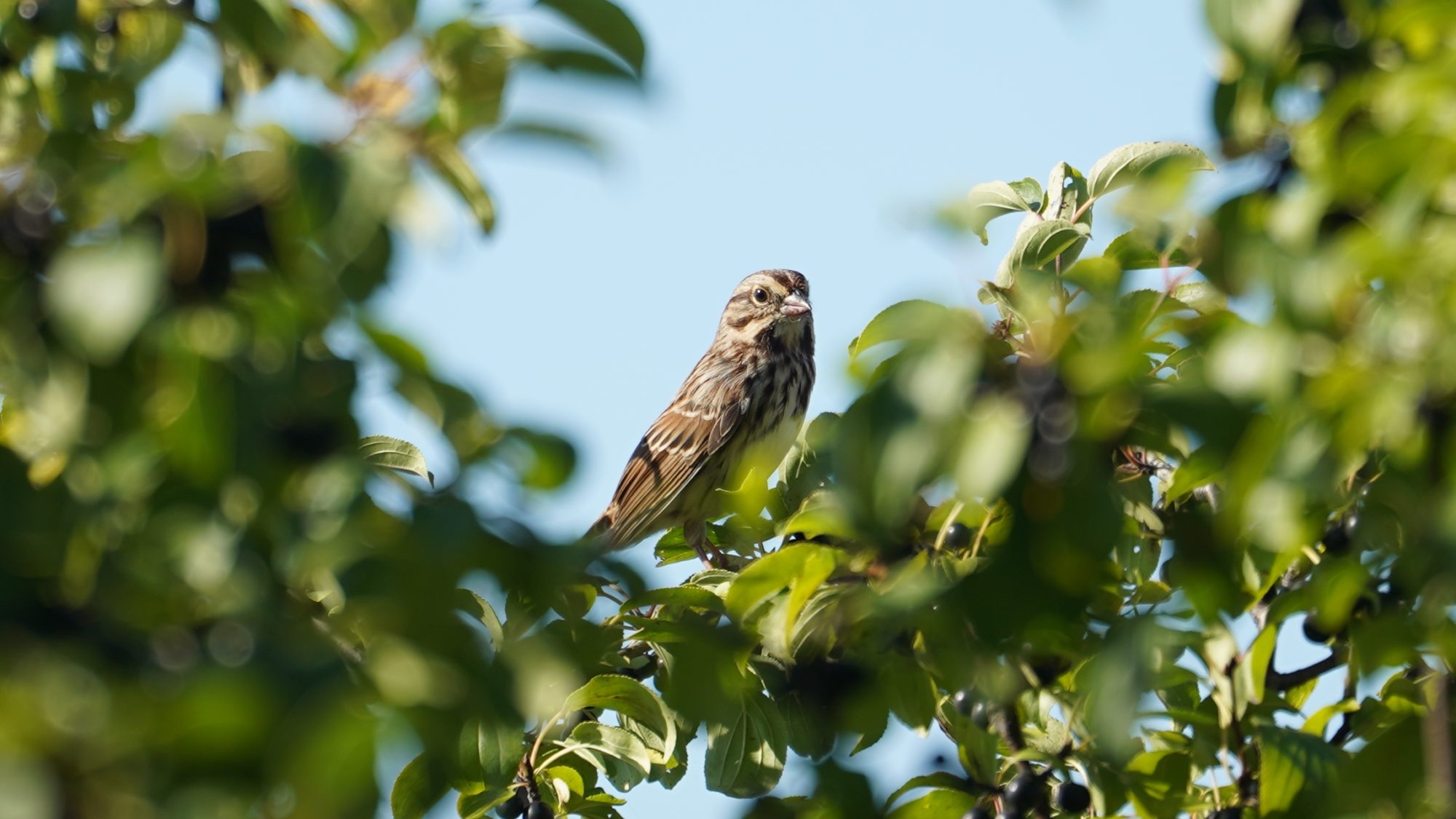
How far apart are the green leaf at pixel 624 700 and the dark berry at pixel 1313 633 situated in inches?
64.6

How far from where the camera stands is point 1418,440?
78.0 inches

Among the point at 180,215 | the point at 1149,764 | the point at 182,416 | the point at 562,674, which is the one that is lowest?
the point at 1149,764

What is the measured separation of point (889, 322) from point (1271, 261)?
18.0 inches

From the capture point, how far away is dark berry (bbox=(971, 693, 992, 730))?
3.74m

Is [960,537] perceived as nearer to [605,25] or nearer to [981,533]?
[981,533]

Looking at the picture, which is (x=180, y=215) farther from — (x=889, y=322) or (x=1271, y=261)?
(x=1271, y=261)

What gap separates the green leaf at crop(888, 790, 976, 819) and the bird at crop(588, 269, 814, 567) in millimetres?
5616

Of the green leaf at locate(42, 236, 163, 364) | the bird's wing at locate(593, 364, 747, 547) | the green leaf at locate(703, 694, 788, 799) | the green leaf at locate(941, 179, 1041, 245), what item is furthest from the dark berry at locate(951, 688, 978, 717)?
the bird's wing at locate(593, 364, 747, 547)

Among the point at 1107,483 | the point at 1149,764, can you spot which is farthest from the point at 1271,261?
the point at 1149,764

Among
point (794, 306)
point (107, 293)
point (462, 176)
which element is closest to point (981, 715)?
point (462, 176)

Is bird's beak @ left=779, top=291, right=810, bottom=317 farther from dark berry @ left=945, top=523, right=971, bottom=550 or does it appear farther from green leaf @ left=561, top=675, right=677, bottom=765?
dark berry @ left=945, top=523, right=971, bottom=550

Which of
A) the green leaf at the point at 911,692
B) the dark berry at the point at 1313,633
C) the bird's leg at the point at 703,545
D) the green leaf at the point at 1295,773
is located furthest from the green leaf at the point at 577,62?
the bird's leg at the point at 703,545

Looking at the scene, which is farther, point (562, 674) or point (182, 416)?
point (562, 674)

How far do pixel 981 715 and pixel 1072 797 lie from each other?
40 centimetres
